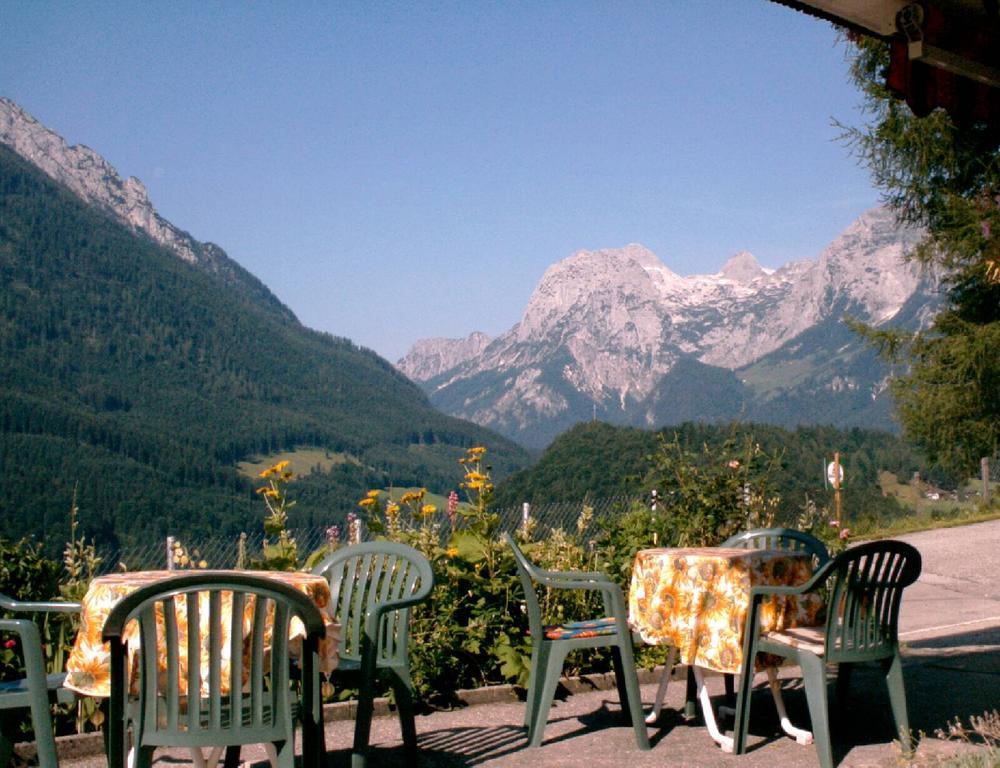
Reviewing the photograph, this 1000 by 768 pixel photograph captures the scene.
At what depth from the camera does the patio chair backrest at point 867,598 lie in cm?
470

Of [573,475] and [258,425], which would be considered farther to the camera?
[258,425]

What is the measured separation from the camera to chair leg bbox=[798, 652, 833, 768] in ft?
15.3

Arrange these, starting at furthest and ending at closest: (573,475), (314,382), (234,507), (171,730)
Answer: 1. (314,382)
2. (234,507)
3. (573,475)
4. (171,730)

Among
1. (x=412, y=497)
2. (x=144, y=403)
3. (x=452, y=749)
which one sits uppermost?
(x=144, y=403)

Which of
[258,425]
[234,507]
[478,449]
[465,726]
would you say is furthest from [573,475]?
[258,425]

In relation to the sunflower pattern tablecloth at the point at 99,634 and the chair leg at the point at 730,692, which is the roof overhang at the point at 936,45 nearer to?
the sunflower pattern tablecloth at the point at 99,634

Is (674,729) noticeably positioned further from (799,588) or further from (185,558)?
(185,558)

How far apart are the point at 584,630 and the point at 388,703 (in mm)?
1324

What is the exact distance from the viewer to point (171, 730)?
10.8ft

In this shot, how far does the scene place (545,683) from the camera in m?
5.36

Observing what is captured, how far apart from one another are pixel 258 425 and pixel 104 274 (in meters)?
49.1

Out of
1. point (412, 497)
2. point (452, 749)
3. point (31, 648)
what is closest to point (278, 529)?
point (412, 497)

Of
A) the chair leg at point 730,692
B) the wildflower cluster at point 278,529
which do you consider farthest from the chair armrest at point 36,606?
the chair leg at point 730,692

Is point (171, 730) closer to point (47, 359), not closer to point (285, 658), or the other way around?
point (285, 658)
